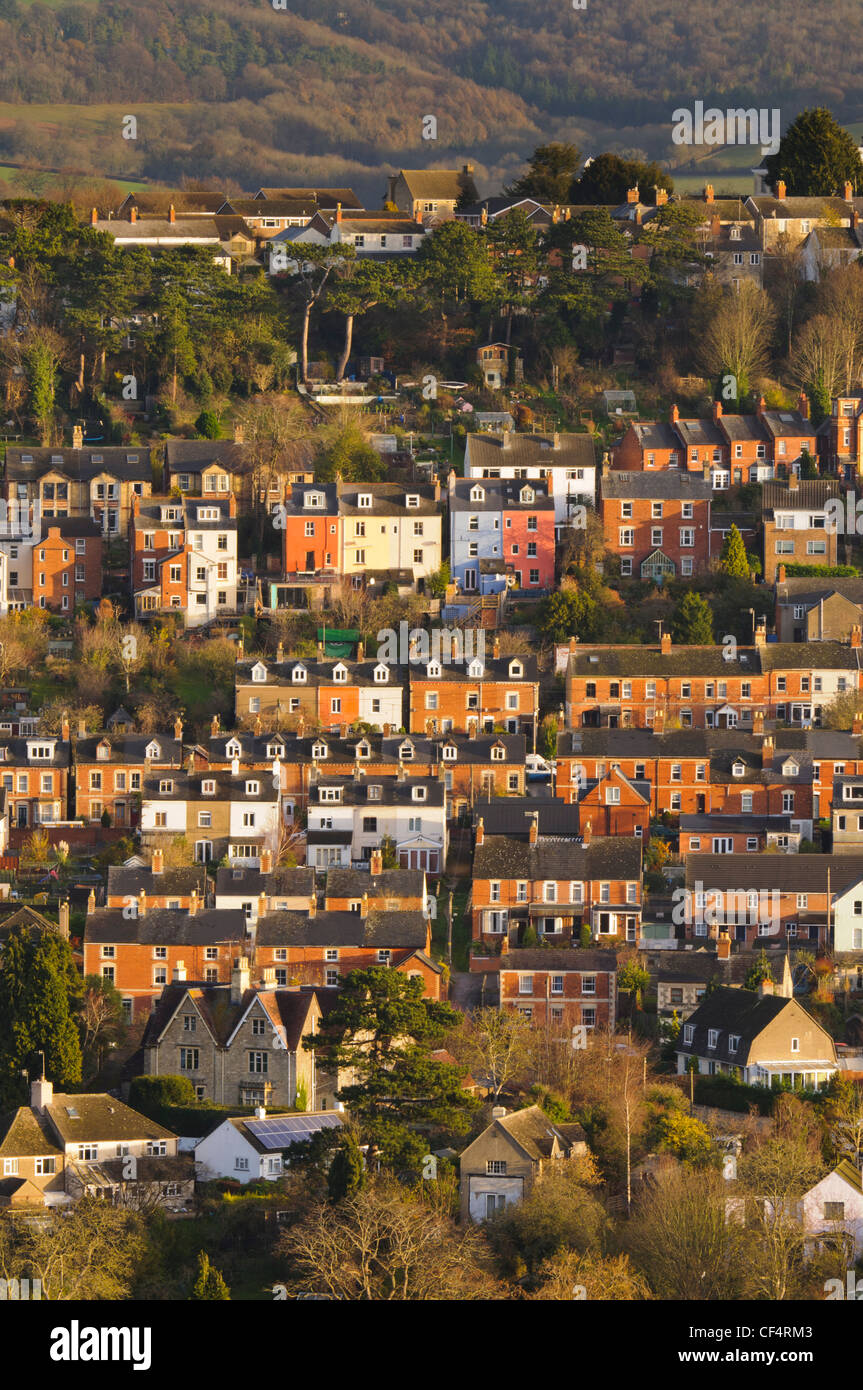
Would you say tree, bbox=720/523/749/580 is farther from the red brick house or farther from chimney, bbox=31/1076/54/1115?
chimney, bbox=31/1076/54/1115

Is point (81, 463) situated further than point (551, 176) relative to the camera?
No

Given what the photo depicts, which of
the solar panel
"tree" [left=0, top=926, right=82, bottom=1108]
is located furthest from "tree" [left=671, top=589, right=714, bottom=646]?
"tree" [left=0, top=926, right=82, bottom=1108]

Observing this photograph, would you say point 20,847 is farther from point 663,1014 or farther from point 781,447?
point 781,447

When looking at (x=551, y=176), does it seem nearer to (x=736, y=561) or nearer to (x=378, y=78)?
(x=736, y=561)

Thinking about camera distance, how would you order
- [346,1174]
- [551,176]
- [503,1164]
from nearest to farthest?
1. [346,1174]
2. [503,1164]
3. [551,176]

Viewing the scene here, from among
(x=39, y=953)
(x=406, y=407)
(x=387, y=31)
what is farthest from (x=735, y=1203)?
(x=387, y=31)

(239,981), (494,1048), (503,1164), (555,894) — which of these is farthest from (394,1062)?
(555,894)

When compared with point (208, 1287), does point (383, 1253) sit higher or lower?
higher
